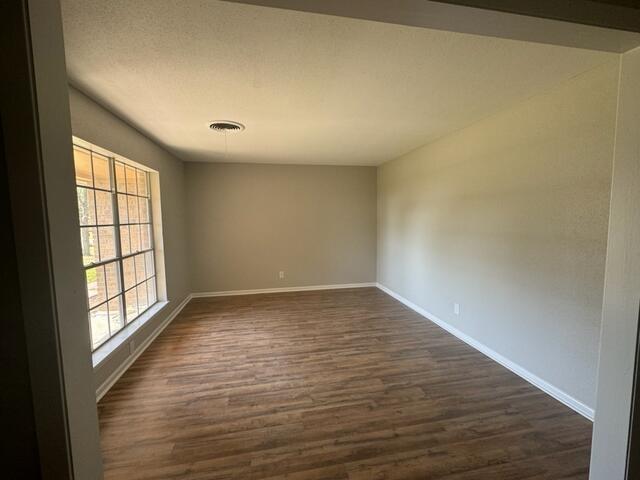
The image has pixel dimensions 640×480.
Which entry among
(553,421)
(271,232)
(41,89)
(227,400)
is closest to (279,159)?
(271,232)

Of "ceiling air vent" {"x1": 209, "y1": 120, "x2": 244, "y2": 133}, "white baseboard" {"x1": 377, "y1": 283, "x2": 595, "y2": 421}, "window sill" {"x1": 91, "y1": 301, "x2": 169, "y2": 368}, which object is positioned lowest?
"white baseboard" {"x1": 377, "y1": 283, "x2": 595, "y2": 421}

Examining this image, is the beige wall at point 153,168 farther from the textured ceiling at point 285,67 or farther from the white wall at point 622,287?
the white wall at point 622,287

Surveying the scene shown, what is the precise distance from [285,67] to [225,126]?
52.6 inches

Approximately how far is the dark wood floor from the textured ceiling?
2368 millimetres

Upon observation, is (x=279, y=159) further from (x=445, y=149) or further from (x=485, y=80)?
(x=485, y=80)

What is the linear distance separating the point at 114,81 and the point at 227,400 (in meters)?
2.47

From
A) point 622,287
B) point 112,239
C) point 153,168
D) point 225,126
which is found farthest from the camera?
point 153,168

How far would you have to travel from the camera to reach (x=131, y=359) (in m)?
2.66

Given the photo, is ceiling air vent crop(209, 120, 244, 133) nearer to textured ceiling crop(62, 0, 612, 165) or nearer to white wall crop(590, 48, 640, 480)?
textured ceiling crop(62, 0, 612, 165)

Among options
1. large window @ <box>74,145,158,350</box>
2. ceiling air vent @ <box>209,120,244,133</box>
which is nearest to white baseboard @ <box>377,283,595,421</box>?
ceiling air vent @ <box>209,120,244,133</box>

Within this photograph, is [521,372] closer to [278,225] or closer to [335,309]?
[335,309]

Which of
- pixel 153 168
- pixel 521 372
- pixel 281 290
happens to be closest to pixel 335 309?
pixel 281 290

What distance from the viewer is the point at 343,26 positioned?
4.50 ft

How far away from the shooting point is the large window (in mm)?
2242
